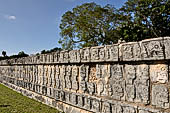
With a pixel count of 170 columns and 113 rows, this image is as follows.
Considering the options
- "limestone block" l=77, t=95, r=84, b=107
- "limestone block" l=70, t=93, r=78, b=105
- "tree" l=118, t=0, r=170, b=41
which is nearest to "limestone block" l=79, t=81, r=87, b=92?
"limestone block" l=77, t=95, r=84, b=107

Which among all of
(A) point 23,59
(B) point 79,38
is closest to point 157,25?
(B) point 79,38

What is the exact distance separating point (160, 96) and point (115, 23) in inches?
568

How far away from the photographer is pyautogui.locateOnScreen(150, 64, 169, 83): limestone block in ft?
7.36

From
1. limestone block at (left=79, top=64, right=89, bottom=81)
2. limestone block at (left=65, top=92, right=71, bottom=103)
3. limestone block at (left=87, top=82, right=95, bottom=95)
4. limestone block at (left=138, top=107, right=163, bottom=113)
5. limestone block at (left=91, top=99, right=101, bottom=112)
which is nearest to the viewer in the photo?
limestone block at (left=138, top=107, right=163, bottom=113)

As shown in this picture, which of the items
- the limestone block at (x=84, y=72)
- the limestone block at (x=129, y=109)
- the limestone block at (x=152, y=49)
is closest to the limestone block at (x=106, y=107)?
the limestone block at (x=129, y=109)

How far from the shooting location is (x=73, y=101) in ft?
12.8

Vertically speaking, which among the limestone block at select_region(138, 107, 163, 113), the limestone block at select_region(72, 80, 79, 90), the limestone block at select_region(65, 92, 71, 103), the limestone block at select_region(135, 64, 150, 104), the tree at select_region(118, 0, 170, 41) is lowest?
the limestone block at select_region(65, 92, 71, 103)

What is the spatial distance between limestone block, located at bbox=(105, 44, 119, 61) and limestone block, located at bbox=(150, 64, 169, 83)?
636mm

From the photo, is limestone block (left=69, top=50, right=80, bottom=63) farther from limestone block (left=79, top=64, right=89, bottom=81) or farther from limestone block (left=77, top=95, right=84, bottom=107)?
limestone block (left=77, top=95, right=84, bottom=107)

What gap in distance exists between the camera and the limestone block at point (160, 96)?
7.25 feet

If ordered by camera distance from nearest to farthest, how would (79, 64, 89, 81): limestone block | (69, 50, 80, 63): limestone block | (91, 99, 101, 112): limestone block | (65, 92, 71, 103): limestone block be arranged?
(91, 99, 101, 112): limestone block < (79, 64, 89, 81): limestone block < (69, 50, 80, 63): limestone block < (65, 92, 71, 103): limestone block

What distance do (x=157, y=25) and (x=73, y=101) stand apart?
1066 centimetres

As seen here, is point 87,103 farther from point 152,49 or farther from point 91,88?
point 152,49

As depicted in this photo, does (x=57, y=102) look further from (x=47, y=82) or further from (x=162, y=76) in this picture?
(x=162, y=76)
